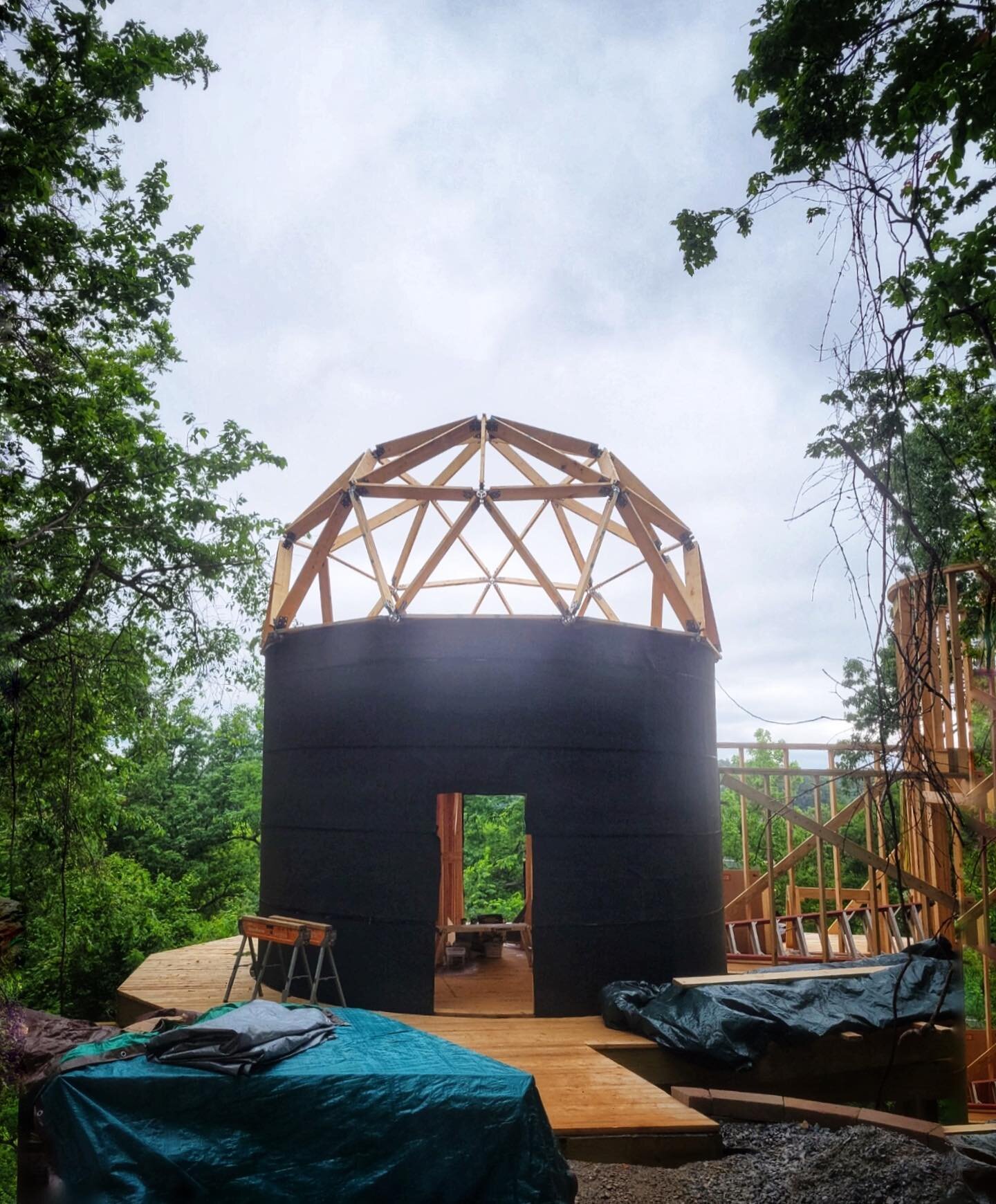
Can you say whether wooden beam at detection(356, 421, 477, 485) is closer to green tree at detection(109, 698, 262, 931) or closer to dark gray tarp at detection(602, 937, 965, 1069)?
dark gray tarp at detection(602, 937, 965, 1069)

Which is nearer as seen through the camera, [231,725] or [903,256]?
[903,256]

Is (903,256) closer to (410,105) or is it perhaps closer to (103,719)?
(410,105)

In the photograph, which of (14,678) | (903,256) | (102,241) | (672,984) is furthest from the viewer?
(102,241)

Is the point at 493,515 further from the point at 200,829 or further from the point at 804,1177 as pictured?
the point at 200,829

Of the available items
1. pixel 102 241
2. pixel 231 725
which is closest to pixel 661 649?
pixel 102 241

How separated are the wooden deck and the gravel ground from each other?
0.13 meters

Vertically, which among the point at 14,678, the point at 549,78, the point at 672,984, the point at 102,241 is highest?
the point at 102,241

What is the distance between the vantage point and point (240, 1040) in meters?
4.89

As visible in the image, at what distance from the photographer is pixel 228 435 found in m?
12.9

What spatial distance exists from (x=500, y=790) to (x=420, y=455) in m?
4.05

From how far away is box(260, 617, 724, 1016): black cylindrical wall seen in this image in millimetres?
8219

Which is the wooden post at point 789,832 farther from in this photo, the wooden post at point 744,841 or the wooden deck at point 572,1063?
the wooden deck at point 572,1063

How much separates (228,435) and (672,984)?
950 centimetres

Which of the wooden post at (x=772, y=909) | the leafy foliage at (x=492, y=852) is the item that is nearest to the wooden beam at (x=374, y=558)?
the wooden post at (x=772, y=909)
